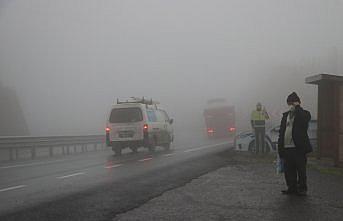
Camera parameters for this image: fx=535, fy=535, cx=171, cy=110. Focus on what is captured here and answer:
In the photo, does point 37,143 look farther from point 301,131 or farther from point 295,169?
point 301,131

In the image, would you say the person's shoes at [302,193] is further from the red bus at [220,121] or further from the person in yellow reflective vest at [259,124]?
the red bus at [220,121]

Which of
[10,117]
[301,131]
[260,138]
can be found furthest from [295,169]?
[10,117]

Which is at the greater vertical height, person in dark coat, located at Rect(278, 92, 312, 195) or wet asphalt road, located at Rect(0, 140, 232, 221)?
person in dark coat, located at Rect(278, 92, 312, 195)

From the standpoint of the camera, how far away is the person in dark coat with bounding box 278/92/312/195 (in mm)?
8719

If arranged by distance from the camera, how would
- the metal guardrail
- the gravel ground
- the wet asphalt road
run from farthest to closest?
1. the metal guardrail
2. the wet asphalt road
3. the gravel ground

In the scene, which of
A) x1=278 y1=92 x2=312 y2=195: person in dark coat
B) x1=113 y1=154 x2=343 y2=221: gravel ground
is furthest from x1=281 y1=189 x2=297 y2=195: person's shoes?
x1=113 y1=154 x2=343 y2=221: gravel ground

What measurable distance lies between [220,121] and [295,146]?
36.2 meters

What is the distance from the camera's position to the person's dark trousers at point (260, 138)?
18125mm

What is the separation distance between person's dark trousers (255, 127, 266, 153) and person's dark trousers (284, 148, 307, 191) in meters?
9.22

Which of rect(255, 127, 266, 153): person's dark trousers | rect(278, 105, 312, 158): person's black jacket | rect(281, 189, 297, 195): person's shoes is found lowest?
rect(281, 189, 297, 195): person's shoes

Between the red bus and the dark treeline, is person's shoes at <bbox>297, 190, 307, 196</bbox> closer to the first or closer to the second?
the dark treeline

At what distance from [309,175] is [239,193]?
11.3 ft

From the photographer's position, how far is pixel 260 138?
18.5m

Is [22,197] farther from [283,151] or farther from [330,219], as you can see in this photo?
[330,219]
